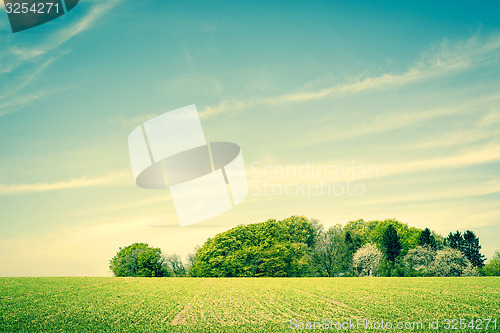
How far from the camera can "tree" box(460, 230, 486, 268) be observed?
8694 cm

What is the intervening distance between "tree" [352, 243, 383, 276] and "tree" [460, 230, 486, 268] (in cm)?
2355

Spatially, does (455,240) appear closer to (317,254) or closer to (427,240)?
(427,240)

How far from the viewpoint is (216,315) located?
2366 centimetres

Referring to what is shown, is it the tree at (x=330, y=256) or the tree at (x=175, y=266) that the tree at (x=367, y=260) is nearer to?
the tree at (x=330, y=256)

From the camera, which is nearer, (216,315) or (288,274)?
(216,315)

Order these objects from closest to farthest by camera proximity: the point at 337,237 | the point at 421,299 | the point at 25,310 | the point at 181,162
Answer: the point at 25,310 → the point at 421,299 → the point at 181,162 → the point at 337,237

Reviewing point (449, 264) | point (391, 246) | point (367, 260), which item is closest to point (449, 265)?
point (449, 264)

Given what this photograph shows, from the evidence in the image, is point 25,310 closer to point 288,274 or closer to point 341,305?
point 341,305

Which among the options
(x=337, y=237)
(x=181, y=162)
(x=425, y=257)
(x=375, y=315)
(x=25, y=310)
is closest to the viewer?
(x=375, y=315)

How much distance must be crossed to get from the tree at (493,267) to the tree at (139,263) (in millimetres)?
76841

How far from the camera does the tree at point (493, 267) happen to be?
81.2 m

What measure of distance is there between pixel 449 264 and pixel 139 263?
233ft

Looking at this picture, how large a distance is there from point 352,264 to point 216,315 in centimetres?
6607

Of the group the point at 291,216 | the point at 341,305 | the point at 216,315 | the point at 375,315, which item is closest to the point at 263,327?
the point at 216,315
